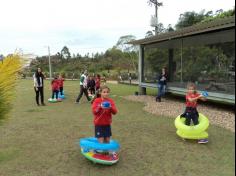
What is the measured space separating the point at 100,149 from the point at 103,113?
649 mm

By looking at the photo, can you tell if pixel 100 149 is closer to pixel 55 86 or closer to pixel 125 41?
pixel 55 86

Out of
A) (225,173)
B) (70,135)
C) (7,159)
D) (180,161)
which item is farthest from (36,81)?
(225,173)

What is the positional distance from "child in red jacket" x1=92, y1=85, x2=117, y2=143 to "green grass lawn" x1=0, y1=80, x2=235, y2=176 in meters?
0.58

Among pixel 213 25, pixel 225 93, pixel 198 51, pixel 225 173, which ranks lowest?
pixel 225 173

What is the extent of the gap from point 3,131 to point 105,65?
37728 mm

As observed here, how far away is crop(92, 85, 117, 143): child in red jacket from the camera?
5.23 m

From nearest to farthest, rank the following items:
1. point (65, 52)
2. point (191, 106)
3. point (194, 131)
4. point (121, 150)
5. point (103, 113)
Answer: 1. point (103, 113)
2. point (121, 150)
3. point (194, 131)
4. point (191, 106)
5. point (65, 52)

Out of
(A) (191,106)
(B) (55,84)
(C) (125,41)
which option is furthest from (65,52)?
(A) (191,106)

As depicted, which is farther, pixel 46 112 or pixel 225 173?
pixel 46 112

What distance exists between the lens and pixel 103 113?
17.3 ft

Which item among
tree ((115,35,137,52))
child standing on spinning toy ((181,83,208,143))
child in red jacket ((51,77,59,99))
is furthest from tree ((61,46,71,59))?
child standing on spinning toy ((181,83,208,143))

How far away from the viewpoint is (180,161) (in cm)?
544

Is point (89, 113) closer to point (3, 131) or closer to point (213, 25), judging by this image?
point (3, 131)

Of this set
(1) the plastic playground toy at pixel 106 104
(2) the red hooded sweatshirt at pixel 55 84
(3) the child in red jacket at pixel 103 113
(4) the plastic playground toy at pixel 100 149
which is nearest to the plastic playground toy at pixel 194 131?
(4) the plastic playground toy at pixel 100 149
